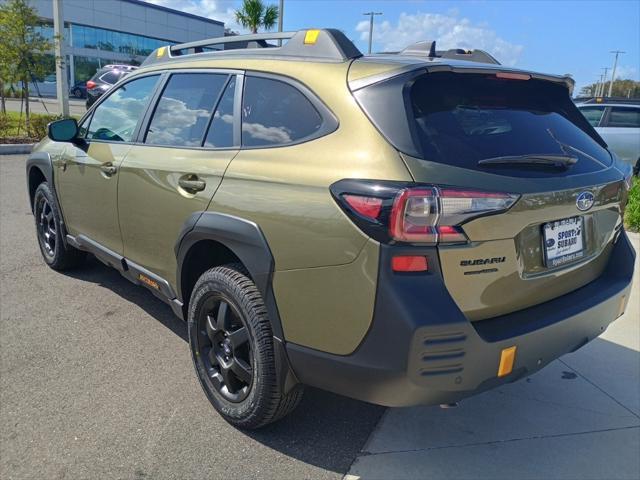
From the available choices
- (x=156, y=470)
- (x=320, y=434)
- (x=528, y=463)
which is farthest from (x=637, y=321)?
(x=156, y=470)

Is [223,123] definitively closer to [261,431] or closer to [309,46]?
[309,46]

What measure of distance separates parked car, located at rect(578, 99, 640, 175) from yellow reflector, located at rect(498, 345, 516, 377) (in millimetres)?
11623

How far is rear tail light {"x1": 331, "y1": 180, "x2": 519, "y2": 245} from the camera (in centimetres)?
195

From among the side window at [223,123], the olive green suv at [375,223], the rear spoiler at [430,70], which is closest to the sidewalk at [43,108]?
the side window at [223,123]

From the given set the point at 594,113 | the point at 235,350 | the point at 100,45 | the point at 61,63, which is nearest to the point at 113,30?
the point at 100,45

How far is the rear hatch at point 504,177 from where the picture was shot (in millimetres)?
2035

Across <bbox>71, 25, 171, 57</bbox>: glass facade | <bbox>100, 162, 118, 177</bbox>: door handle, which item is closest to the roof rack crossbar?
<bbox>100, 162, 118, 177</bbox>: door handle

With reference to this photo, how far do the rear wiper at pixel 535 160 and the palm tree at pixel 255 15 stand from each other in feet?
106

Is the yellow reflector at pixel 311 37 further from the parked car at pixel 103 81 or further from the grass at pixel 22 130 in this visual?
the parked car at pixel 103 81

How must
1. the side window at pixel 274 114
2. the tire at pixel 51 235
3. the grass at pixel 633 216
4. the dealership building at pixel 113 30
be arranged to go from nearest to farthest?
the side window at pixel 274 114 < the tire at pixel 51 235 < the grass at pixel 633 216 < the dealership building at pixel 113 30

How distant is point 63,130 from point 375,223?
10.1 ft

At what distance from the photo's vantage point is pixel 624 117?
Result: 1232 centimetres

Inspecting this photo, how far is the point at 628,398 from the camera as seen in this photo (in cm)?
323

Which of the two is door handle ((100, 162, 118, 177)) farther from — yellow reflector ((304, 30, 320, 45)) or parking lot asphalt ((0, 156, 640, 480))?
yellow reflector ((304, 30, 320, 45))
